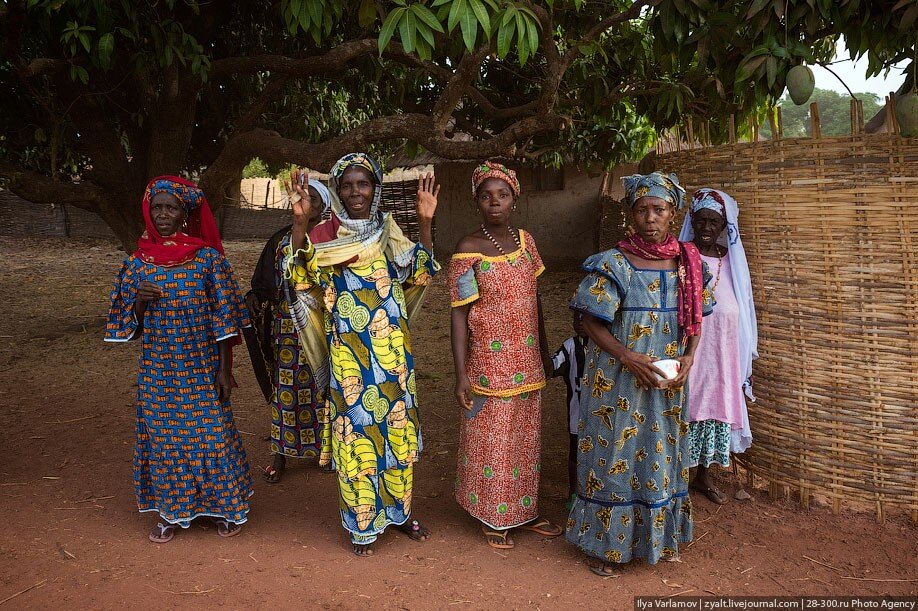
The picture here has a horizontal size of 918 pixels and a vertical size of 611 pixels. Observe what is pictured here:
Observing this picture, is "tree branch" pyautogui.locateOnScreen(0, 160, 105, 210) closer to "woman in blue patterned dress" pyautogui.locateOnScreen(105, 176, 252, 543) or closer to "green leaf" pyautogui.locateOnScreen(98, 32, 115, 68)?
"green leaf" pyautogui.locateOnScreen(98, 32, 115, 68)

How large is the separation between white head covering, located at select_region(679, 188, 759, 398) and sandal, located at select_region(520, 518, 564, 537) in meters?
1.29

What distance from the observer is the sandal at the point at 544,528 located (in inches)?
136

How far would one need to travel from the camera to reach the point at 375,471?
3209 millimetres

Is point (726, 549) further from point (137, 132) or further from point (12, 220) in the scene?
point (12, 220)

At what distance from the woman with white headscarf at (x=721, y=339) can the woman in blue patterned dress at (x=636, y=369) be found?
2.36 feet

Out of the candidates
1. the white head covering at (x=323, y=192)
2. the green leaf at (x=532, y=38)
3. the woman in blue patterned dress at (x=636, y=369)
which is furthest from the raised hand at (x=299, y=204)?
the woman in blue patterned dress at (x=636, y=369)

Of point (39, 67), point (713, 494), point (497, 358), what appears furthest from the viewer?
point (39, 67)

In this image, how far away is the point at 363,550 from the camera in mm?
3299

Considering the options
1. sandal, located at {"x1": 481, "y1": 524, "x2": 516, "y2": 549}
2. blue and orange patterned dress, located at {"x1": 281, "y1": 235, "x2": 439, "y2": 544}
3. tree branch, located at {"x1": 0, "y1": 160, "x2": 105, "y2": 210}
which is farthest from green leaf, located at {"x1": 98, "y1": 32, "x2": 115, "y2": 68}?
sandal, located at {"x1": 481, "y1": 524, "x2": 516, "y2": 549}

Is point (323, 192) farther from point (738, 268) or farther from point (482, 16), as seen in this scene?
point (738, 268)

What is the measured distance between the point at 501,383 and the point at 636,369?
0.62 meters

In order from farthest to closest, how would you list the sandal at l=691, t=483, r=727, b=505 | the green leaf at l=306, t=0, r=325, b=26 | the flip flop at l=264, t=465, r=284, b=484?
the flip flop at l=264, t=465, r=284, b=484
the sandal at l=691, t=483, r=727, b=505
the green leaf at l=306, t=0, r=325, b=26

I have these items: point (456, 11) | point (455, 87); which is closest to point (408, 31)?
point (456, 11)

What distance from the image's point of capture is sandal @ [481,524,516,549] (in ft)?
11.0
